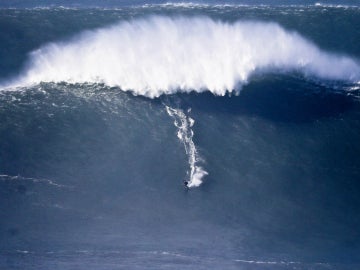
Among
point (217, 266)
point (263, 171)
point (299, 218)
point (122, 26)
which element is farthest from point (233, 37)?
point (217, 266)

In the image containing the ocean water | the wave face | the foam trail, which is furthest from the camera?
the wave face

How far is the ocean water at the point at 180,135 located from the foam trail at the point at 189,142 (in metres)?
0.10

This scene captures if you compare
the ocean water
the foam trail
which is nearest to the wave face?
the ocean water

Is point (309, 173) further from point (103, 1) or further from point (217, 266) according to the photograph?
point (103, 1)

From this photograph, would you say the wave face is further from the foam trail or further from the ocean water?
the foam trail

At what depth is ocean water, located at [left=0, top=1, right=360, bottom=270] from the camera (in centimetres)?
3853

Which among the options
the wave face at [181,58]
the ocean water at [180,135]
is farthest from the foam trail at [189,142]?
the wave face at [181,58]

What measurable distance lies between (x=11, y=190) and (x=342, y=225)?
24769 mm

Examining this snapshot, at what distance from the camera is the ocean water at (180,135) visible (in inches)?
1517

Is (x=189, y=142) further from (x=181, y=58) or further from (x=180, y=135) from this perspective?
(x=181, y=58)

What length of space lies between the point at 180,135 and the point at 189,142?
40.5 inches

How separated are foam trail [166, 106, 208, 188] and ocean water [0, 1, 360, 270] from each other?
4.0 inches

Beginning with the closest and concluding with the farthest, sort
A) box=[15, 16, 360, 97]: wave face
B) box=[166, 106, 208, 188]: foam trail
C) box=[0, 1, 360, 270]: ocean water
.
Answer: box=[0, 1, 360, 270]: ocean water → box=[166, 106, 208, 188]: foam trail → box=[15, 16, 360, 97]: wave face

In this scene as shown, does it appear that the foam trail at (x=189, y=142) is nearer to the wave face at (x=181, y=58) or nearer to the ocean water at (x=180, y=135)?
the ocean water at (x=180, y=135)
